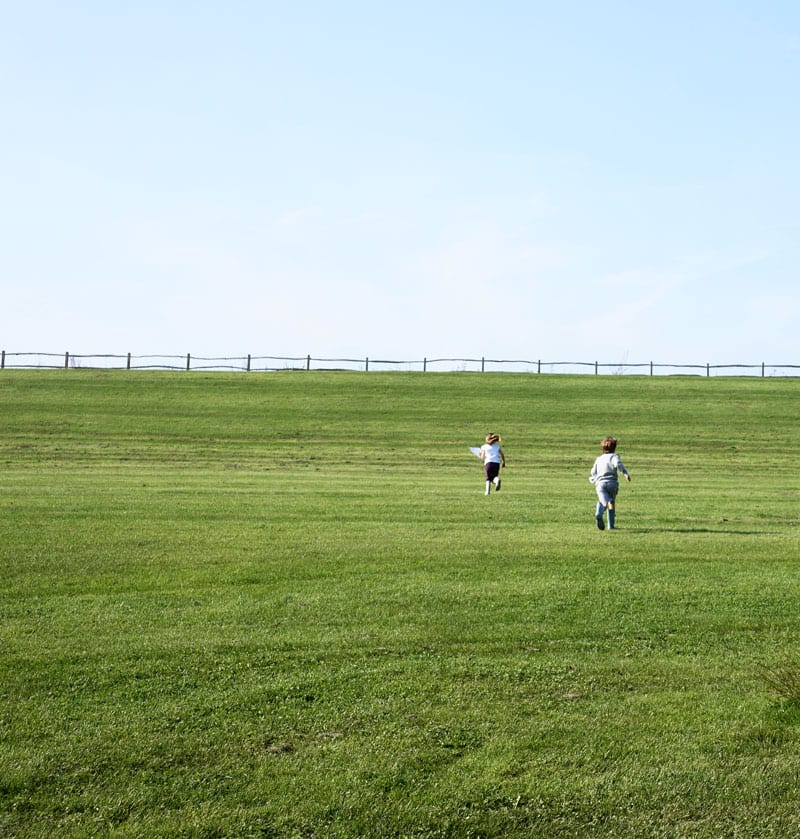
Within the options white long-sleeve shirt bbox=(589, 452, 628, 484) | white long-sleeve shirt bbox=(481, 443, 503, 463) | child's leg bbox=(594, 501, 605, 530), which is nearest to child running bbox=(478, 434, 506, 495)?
white long-sleeve shirt bbox=(481, 443, 503, 463)

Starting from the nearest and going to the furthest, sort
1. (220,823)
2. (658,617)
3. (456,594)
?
(220,823) → (658,617) → (456,594)

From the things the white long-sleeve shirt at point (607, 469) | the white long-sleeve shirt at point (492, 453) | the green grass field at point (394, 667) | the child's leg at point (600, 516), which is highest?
the white long-sleeve shirt at point (607, 469)

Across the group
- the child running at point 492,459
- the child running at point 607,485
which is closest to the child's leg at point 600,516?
the child running at point 607,485

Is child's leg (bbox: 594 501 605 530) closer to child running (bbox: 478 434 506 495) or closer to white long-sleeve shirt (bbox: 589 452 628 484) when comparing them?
white long-sleeve shirt (bbox: 589 452 628 484)

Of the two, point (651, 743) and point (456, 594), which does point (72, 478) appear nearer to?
point (456, 594)

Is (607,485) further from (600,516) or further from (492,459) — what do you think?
(492,459)

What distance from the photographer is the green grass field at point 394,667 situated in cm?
531

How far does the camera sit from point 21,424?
41031mm

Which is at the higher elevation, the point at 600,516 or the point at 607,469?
the point at 607,469

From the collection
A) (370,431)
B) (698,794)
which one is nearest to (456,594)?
(698,794)

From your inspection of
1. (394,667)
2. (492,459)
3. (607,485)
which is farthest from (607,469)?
A: (394,667)

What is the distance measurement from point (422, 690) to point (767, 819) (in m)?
2.62

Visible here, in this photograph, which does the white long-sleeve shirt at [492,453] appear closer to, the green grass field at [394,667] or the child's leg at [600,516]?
the green grass field at [394,667]

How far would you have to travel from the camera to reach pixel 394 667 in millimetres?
7445
